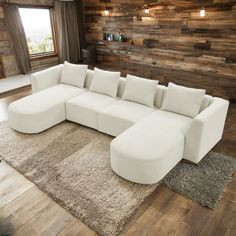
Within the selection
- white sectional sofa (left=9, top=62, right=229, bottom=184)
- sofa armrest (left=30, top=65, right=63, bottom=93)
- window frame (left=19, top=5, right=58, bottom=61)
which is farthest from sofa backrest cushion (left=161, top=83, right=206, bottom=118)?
window frame (left=19, top=5, right=58, bottom=61)

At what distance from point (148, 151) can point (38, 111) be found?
1871mm

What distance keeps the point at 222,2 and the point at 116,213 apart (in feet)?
13.6

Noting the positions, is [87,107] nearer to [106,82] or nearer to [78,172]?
[106,82]

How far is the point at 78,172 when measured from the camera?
2.61m

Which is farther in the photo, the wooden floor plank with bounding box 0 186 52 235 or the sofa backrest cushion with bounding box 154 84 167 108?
the sofa backrest cushion with bounding box 154 84 167 108

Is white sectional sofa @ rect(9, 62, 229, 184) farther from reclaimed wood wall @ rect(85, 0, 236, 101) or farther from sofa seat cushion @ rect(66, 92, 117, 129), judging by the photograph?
reclaimed wood wall @ rect(85, 0, 236, 101)

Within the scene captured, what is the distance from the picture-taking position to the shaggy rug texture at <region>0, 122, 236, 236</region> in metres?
2.14

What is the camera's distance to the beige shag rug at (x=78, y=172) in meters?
2.11

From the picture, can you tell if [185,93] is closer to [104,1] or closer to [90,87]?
[90,87]

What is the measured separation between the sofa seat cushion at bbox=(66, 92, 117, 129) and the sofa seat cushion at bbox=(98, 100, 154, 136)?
13 cm

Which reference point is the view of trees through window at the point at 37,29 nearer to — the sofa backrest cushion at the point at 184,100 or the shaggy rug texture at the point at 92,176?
the shaggy rug texture at the point at 92,176

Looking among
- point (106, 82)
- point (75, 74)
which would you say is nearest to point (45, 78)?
point (75, 74)

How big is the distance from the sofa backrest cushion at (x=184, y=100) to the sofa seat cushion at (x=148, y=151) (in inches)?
8.8

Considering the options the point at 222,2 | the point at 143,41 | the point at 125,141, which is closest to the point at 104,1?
the point at 143,41
